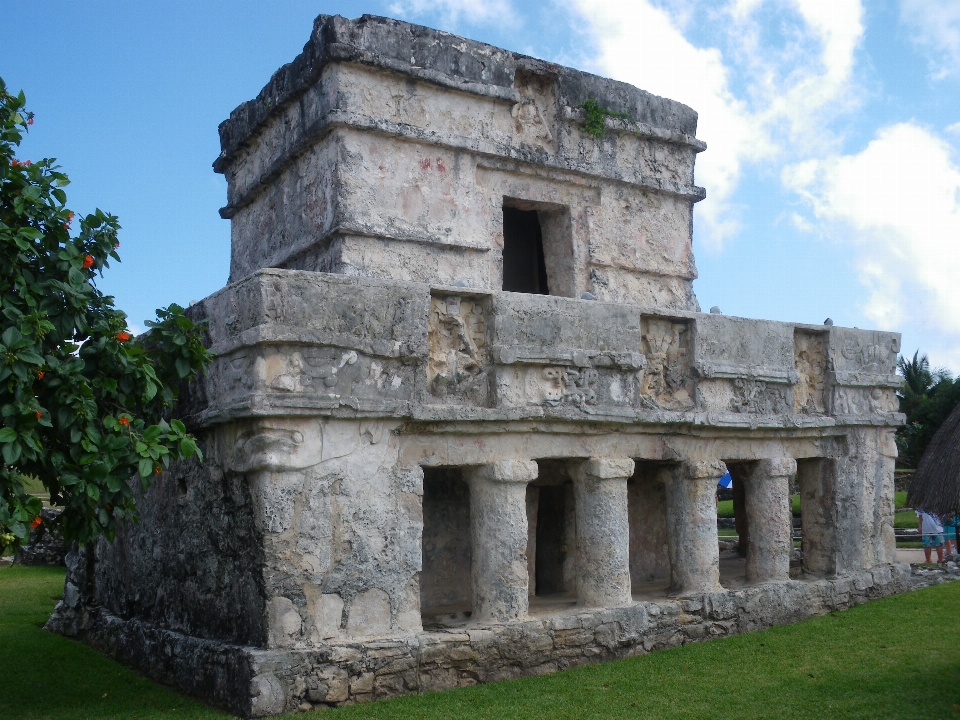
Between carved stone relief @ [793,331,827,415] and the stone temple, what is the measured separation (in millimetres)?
32

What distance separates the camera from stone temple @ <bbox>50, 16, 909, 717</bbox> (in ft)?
19.7

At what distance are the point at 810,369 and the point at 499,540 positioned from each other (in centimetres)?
402

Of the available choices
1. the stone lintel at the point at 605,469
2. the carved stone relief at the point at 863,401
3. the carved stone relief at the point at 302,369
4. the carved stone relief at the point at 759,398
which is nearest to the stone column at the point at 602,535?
the stone lintel at the point at 605,469

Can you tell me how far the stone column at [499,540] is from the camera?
21.9 feet

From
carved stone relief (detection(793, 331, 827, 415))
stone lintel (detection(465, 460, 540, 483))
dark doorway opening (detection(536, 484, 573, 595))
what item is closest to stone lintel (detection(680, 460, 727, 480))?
dark doorway opening (detection(536, 484, 573, 595))

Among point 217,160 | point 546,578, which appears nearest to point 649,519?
point 546,578

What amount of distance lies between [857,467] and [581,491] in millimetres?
3343

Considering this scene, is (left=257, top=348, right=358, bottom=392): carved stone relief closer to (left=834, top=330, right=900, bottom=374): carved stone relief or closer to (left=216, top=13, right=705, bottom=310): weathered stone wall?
(left=216, top=13, right=705, bottom=310): weathered stone wall

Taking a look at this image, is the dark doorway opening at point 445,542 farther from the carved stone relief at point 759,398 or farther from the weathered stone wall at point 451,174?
the carved stone relief at point 759,398

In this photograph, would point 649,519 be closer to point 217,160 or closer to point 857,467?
point 857,467

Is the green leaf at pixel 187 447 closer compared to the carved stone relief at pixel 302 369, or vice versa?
the green leaf at pixel 187 447

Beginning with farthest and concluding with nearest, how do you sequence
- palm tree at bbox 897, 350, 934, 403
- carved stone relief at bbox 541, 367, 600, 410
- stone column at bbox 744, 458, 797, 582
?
palm tree at bbox 897, 350, 934, 403 → stone column at bbox 744, 458, 797, 582 → carved stone relief at bbox 541, 367, 600, 410

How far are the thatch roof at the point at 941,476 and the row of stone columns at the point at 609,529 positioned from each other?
107 centimetres

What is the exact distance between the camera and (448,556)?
26.1ft
